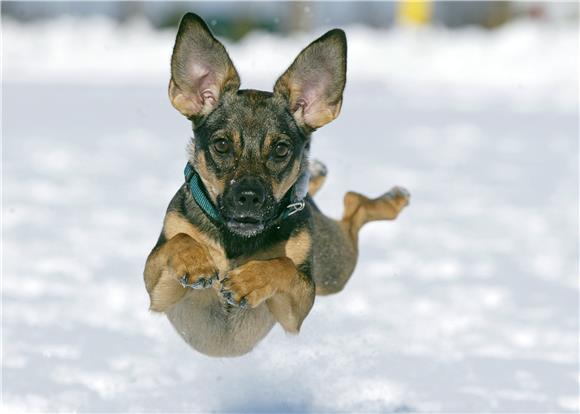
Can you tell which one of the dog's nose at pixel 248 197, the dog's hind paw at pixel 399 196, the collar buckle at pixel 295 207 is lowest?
the dog's hind paw at pixel 399 196

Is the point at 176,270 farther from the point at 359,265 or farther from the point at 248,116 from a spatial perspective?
the point at 359,265

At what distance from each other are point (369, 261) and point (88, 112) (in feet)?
29.5

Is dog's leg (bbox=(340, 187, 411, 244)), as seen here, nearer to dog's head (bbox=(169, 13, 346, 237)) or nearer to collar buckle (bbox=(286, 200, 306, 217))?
dog's head (bbox=(169, 13, 346, 237))

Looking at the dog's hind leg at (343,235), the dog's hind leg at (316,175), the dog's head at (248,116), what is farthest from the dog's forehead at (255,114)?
the dog's hind leg at (316,175)

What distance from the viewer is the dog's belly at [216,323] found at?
455cm

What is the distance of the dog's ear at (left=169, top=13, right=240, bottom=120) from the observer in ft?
14.6

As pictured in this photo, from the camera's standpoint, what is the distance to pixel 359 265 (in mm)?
8078

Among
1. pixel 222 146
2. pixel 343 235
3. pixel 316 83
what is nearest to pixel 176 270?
pixel 222 146

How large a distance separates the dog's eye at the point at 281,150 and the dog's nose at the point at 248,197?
28cm

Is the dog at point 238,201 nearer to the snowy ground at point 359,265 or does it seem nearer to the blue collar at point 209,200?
the blue collar at point 209,200

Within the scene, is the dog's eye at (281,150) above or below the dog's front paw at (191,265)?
above

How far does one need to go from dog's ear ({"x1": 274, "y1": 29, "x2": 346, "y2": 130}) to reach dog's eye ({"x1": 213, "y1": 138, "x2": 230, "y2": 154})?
1.45ft

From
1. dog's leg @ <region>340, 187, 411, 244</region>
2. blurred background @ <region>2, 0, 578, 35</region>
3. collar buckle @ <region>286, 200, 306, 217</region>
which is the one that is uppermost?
collar buckle @ <region>286, 200, 306, 217</region>

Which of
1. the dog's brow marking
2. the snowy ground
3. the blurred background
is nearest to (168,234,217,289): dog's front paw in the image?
the dog's brow marking
